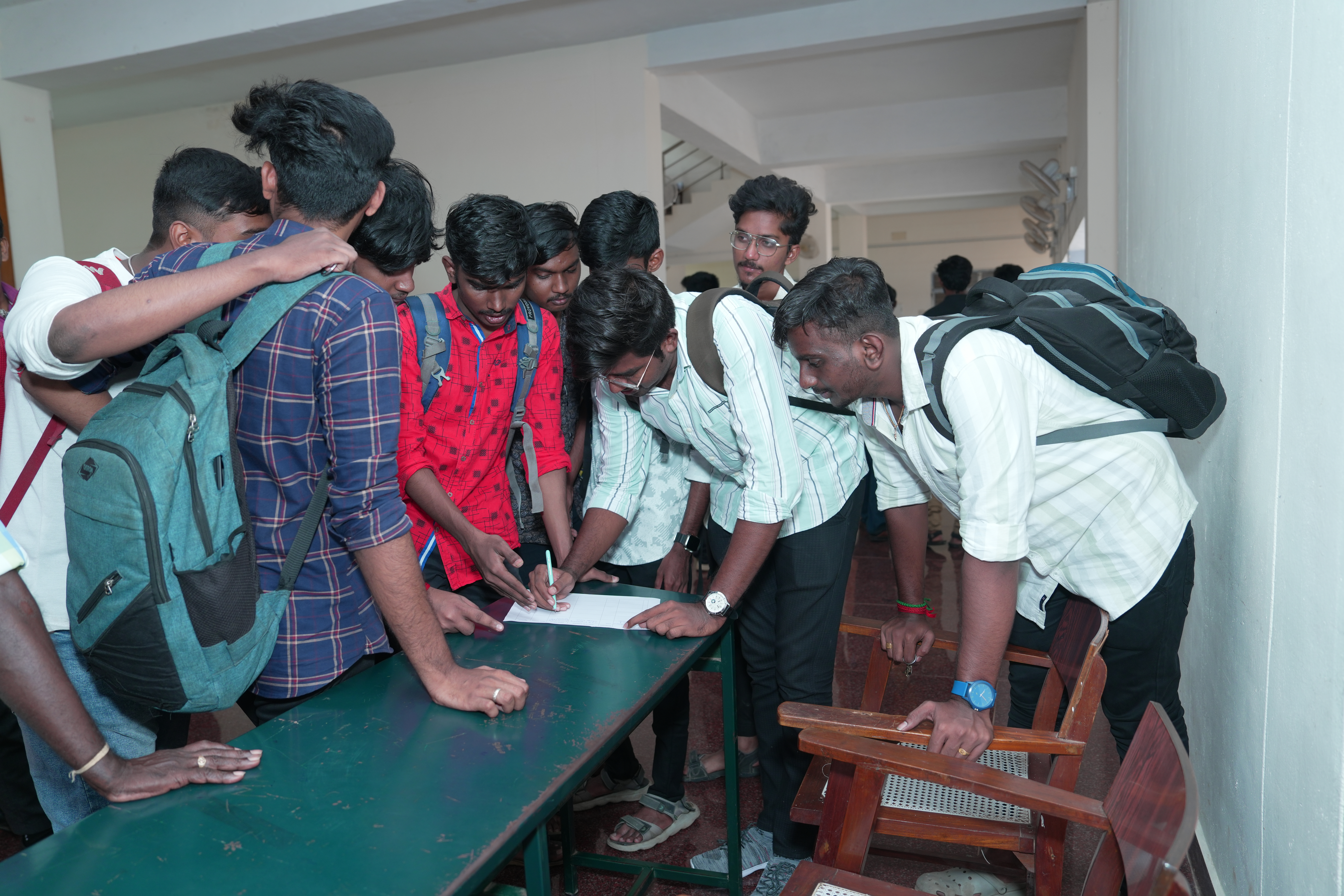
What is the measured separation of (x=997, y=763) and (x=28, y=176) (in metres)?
5.52

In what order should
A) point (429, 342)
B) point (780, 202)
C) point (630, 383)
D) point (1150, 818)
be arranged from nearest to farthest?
point (1150, 818), point (630, 383), point (429, 342), point (780, 202)

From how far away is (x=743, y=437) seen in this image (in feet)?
5.60

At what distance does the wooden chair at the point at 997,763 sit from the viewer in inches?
55.8

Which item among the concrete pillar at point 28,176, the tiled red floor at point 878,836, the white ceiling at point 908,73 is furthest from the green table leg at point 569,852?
the white ceiling at point 908,73

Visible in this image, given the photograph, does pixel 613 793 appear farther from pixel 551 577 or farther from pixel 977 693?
pixel 977 693

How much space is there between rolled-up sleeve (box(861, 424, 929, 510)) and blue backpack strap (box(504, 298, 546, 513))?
2.64 feet

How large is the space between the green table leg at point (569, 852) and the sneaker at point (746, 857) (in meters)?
0.28

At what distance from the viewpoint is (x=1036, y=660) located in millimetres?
1739

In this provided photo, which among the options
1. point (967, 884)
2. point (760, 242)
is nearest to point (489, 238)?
point (760, 242)

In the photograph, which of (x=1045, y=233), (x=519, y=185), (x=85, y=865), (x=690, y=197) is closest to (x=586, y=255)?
(x=85, y=865)

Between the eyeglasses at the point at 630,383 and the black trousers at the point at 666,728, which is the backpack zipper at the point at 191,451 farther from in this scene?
the black trousers at the point at 666,728

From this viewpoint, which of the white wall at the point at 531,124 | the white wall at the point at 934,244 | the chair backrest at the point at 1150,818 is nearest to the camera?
the chair backrest at the point at 1150,818

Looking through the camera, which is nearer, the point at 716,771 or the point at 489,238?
the point at 489,238

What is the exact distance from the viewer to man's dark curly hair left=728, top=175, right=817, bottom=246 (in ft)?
8.71
